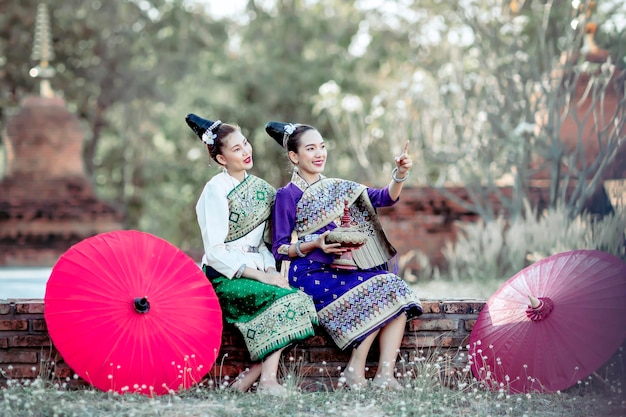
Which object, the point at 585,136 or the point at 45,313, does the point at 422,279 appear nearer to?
the point at 585,136

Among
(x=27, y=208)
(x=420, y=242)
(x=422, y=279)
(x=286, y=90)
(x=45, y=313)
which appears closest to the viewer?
(x=45, y=313)

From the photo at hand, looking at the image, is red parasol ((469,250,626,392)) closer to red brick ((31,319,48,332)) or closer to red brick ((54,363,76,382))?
red brick ((54,363,76,382))

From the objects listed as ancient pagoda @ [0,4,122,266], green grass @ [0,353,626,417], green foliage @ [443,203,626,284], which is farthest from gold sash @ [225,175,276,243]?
ancient pagoda @ [0,4,122,266]

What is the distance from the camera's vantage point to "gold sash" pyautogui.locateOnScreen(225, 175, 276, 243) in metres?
4.61

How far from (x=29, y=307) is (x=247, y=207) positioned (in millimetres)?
1145

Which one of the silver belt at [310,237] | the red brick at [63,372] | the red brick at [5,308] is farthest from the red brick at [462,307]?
the red brick at [5,308]

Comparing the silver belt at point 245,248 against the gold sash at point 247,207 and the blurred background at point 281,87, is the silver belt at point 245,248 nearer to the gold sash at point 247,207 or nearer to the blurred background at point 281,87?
the gold sash at point 247,207

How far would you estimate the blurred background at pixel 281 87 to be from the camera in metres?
10.8

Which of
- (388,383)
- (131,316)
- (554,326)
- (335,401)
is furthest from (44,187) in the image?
(554,326)

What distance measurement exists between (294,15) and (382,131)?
537 cm

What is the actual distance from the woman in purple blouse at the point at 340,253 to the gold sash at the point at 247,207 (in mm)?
82

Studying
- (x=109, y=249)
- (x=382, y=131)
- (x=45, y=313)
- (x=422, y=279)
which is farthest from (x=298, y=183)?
(x=382, y=131)

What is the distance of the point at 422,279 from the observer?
965cm

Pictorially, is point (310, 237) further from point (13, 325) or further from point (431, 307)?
point (13, 325)
